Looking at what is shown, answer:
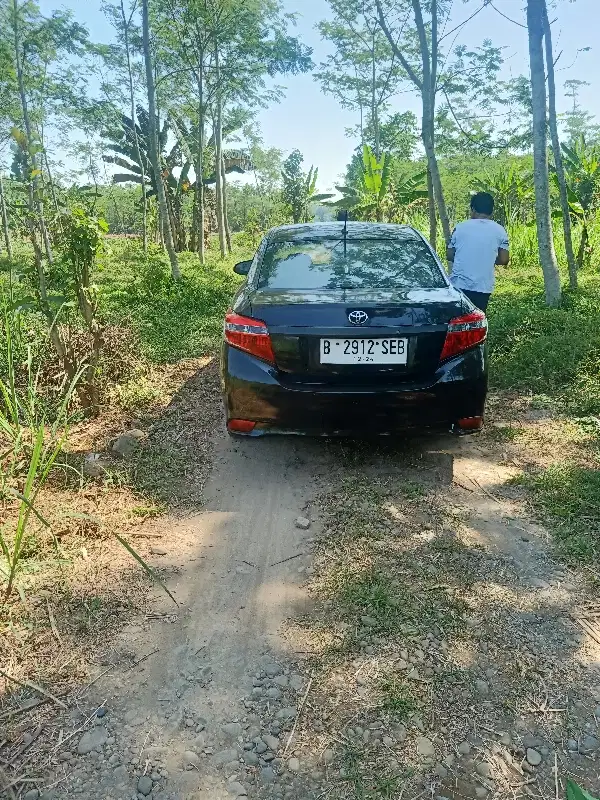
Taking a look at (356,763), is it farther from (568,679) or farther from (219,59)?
(219,59)

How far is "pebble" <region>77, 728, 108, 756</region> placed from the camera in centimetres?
166

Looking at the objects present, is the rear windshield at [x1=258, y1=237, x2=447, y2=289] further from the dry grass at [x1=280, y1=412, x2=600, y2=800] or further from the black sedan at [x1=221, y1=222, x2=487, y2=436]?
the dry grass at [x1=280, y1=412, x2=600, y2=800]

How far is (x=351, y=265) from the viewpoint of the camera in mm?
3525

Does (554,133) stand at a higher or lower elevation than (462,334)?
higher

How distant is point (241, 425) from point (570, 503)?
1840 millimetres

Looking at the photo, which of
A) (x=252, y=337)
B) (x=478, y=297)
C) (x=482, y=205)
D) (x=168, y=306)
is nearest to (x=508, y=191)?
(x=168, y=306)

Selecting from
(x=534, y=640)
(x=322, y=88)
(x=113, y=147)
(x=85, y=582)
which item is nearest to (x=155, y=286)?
(x=85, y=582)

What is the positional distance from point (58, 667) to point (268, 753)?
0.82 m

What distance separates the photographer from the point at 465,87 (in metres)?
15.4

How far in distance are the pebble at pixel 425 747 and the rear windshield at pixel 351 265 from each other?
89.5 inches

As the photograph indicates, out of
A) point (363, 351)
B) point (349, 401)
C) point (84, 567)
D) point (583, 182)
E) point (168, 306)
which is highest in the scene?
point (583, 182)

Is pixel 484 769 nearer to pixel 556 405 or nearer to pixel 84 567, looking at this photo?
pixel 84 567

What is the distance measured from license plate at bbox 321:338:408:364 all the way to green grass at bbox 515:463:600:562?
3.67 ft

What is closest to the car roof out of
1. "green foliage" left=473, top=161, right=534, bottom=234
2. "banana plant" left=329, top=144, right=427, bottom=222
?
"green foliage" left=473, top=161, right=534, bottom=234
